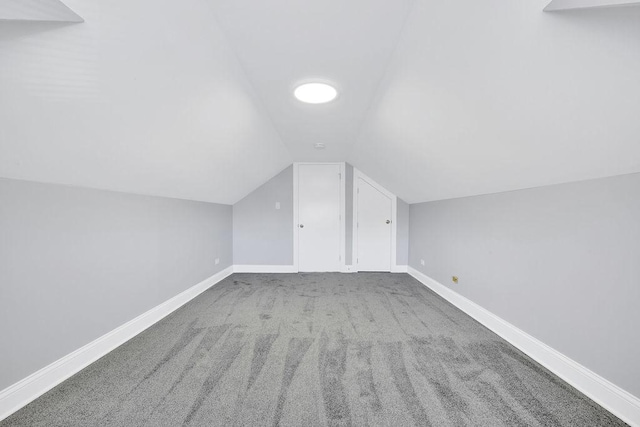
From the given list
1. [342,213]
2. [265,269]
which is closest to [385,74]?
[342,213]

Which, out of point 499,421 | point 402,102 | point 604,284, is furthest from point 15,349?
point 604,284

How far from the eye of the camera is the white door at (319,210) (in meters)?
4.98

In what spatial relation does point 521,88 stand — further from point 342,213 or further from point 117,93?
point 342,213

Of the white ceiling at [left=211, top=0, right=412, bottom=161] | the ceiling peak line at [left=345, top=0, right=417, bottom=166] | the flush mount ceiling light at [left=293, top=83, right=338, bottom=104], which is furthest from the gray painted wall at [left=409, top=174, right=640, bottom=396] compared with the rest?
the flush mount ceiling light at [left=293, top=83, right=338, bottom=104]

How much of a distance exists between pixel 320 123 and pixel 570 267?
2.48 metres

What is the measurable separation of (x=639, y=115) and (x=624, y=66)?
272 mm

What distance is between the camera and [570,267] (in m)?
1.74

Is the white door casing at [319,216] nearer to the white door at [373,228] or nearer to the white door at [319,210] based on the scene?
the white door at [319,210]

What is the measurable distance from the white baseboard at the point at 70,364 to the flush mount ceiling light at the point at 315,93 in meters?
2.52

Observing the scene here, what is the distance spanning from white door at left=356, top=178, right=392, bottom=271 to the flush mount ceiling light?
2808mm

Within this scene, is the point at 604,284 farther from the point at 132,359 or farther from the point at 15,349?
the point at 15,349

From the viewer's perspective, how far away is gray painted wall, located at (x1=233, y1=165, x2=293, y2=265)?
4.89 m

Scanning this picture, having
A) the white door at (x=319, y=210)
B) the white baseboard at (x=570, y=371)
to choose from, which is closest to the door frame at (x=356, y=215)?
the white door at (x=319, y=210)

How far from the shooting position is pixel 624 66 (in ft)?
3.22
